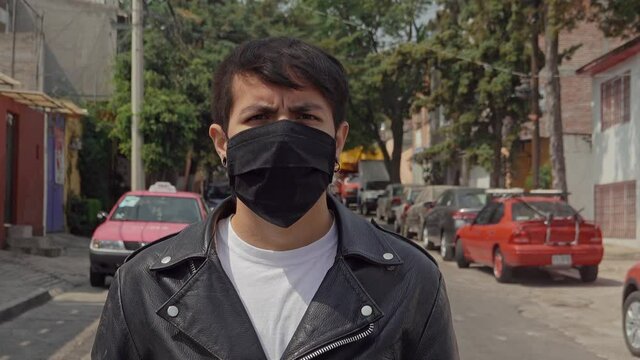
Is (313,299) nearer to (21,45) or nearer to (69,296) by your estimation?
(69,296)

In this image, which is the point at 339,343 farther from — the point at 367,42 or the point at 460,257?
the point at 367,42

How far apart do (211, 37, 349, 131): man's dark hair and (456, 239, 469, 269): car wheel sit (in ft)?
45.8

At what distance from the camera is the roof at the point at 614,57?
2013cm

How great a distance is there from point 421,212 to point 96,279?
454 inches

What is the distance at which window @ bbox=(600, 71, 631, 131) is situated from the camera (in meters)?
21.6

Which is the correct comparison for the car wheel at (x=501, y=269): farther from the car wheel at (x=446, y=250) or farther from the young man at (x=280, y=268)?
the young man at (x=280, y=268)

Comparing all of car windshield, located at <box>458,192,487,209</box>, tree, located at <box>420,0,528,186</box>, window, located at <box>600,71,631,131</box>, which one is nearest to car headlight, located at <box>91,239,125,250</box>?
car windshield, located at <box>458,192,487,209</box>

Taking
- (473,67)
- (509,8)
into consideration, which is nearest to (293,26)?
(473,67)

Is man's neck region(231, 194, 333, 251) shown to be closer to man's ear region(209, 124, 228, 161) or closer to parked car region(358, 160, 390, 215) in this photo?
man's ear region(209, 124, 228, 161)

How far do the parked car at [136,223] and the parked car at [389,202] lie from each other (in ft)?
53.1

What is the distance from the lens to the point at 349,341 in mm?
1871

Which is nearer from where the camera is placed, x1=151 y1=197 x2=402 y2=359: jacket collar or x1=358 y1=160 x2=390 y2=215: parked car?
x1=151 y1=197 x2=402 y2=359: jacket collar

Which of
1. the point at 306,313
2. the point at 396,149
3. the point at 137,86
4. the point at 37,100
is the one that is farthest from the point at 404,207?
the point at 306,313

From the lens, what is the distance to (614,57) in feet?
70.2
